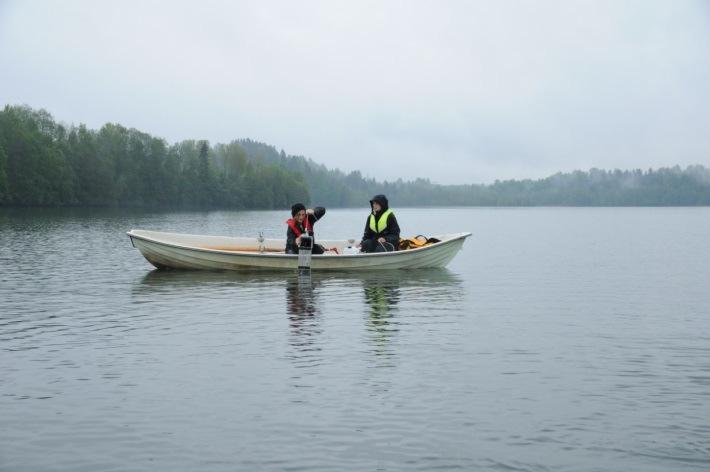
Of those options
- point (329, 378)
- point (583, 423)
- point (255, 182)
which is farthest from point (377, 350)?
point (255, 182)

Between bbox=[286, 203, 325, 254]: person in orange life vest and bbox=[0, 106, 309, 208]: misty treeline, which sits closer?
bbox=[286, 203, 325, 254]: person in orange life vest

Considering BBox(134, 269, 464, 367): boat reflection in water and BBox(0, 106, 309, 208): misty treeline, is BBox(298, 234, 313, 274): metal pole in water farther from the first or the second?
BBox(0, 106, 309, 208): misty treeline

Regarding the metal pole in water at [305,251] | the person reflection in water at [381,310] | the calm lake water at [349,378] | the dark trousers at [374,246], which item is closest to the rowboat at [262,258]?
the metal pole in water at [305,251]

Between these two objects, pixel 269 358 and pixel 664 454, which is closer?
pixel 664 454

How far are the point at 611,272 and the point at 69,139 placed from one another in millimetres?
92574

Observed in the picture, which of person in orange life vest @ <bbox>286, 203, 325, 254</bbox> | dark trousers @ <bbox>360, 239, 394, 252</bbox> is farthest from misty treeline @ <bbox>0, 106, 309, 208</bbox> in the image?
dark trousers @ <bbox>360, 239, 394, 252</bbox>

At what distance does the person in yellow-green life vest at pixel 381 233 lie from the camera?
21.3m

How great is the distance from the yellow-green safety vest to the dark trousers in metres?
0.35

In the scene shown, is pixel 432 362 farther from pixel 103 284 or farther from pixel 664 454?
pixel 103 284

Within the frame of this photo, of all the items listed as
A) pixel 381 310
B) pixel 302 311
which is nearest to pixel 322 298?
pixel 302 311

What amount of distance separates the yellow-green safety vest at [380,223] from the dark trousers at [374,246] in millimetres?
354

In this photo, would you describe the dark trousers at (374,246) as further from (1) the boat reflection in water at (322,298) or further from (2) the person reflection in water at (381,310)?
(2) the person reflection in water at (381,310)

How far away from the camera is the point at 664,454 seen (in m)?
6.70

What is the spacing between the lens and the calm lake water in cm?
671
